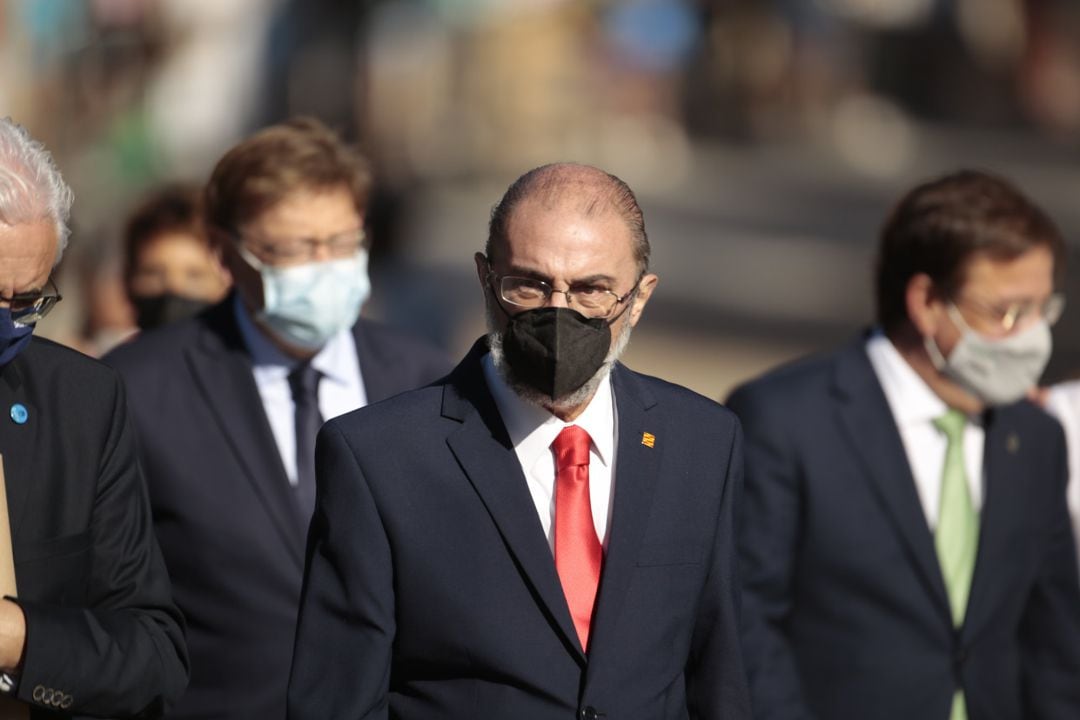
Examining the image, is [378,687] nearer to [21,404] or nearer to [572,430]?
[572,430]

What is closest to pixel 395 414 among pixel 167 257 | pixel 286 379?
pixel 286 379

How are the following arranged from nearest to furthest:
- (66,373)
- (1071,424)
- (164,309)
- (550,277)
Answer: (550,277)
(66,373)
(1071,424)
(164,309)

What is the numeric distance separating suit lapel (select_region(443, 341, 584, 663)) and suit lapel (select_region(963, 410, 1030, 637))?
5.79ft

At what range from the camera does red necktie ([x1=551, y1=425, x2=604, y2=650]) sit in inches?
149

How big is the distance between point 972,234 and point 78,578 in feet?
8.66

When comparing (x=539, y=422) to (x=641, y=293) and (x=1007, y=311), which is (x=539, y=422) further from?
(x=1007, y=311)

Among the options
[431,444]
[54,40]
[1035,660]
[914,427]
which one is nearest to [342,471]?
[431,444]

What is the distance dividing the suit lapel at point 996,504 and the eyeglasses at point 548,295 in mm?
1789

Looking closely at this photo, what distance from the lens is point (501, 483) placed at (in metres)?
3.79

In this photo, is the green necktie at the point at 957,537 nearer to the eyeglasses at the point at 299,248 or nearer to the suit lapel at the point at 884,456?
the suit lapel at the point at 884,456

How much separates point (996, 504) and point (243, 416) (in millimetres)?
1928

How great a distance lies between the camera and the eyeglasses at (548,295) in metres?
3.75

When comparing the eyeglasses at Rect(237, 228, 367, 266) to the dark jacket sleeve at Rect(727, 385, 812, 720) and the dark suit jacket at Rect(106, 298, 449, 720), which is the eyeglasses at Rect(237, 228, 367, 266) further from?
the dark jacket sleeve at Rect(727, 385, 812, 720)

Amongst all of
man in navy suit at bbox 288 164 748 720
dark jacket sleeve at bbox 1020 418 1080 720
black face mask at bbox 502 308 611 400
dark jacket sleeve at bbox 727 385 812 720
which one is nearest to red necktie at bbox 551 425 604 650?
man in navy suit at bbox 288 164 748 720
